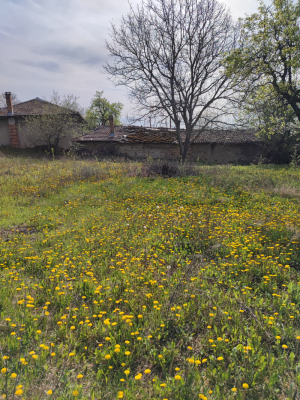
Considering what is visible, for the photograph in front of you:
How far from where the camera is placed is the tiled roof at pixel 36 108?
2619 cm

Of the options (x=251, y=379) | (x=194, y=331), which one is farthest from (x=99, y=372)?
(x=251, y=379)

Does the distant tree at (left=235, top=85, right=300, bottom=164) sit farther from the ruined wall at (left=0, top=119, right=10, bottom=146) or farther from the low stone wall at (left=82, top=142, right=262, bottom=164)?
the ruined wall at (left=0, top=119, right=10, bottom=146)

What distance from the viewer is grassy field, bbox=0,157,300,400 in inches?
84.1

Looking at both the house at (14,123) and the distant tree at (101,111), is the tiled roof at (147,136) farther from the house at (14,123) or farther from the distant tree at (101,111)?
the distant tree at (101,111)

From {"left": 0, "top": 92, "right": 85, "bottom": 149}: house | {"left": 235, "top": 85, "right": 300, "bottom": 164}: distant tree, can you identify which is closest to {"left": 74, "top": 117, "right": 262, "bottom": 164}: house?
{"left": 235, "top": 85, "right": 300, "bottom": 164}: distant tree

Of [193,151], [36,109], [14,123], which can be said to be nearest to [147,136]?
[193,151]

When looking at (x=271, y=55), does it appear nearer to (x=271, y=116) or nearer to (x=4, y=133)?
(x=271, y=116)

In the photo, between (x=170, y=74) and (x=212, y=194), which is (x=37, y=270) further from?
(x=170, y=74)

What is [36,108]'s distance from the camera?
28.2 m

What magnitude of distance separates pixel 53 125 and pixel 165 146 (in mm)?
11257

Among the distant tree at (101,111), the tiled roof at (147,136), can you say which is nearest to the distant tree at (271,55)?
the tiled roof at (147,136)

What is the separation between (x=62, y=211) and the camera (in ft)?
23.5

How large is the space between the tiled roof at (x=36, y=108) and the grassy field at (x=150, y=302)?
863 inches

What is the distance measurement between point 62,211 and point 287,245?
5.53 metres
